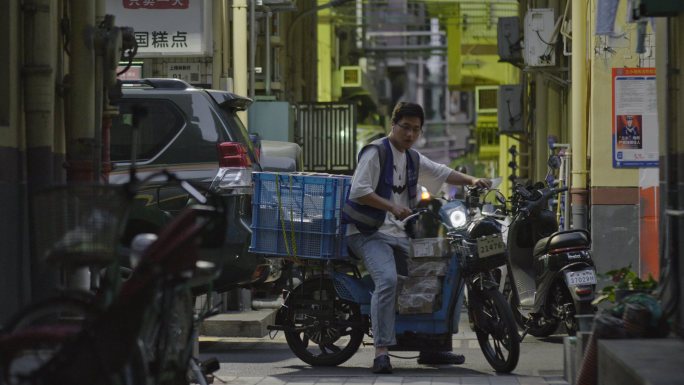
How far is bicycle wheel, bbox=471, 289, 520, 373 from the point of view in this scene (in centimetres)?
671

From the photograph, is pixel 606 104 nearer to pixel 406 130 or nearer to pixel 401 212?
pixel 406 130

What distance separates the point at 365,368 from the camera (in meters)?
7.38

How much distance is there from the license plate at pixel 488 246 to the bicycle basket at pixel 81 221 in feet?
12.0

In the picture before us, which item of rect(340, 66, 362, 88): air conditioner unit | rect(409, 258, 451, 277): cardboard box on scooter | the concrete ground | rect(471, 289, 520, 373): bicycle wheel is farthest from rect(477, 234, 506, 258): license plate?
rect(340, 66, 362, 88): air conditioner unit

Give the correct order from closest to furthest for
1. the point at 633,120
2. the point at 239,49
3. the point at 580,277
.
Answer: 1. the point at 580,277
2. the point at 633,120
3. the point at 239,49

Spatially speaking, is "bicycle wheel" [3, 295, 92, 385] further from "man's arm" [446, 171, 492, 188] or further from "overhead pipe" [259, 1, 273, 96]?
"overhead pipe" [259, 1, 273, 96]

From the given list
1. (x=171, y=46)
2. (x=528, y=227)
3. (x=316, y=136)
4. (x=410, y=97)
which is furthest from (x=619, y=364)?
(x=410, y=97)

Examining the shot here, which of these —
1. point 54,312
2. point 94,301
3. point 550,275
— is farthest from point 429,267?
point 54,312

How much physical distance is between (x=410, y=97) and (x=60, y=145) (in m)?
72.9

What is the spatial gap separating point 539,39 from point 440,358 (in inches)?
378

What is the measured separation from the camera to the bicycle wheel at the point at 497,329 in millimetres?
6715

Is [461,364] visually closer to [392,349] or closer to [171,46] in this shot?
[392,349]

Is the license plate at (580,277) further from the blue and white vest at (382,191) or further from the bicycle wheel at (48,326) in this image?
the bicycle wheel at (48,326)

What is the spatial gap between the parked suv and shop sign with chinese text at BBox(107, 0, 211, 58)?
196 inches
